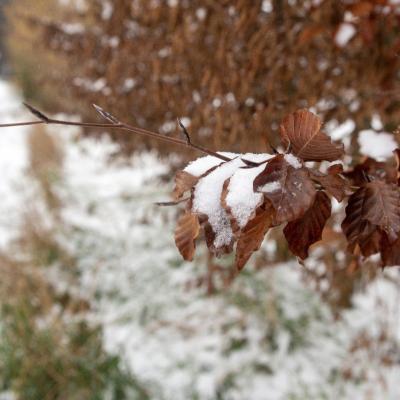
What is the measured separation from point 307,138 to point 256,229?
0.13 metres

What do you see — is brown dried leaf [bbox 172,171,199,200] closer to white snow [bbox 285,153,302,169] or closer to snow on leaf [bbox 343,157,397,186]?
white snow [bbox 285,153,302,169]

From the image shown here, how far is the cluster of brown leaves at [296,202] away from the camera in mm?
489

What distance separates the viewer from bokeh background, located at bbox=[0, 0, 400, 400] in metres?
1.57

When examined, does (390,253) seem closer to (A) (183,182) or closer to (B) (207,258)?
(A) (183,182)

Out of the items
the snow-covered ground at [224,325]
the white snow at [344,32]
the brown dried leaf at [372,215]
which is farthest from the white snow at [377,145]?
the snow-covered ground at [224,325]

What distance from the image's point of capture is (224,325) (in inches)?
110

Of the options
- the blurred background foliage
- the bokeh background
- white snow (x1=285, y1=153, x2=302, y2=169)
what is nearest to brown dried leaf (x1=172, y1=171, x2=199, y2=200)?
white snow (x1=285, y1=153, x2=302, y2=169)

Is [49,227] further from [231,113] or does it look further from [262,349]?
[231,113]

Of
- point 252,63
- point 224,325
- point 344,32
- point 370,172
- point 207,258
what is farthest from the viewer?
point 224,325

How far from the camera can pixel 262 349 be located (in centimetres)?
→ 261

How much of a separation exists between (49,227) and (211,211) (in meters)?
3.78

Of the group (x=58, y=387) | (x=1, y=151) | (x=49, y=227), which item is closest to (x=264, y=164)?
(x=58, y=387)

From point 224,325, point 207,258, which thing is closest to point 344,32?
point 207,258

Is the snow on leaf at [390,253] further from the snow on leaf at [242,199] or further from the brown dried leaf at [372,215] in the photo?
the snow on leaf at [242,199]
